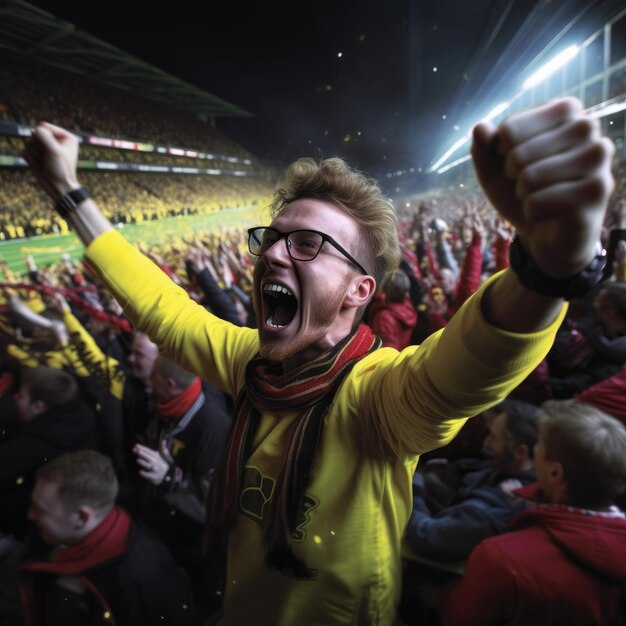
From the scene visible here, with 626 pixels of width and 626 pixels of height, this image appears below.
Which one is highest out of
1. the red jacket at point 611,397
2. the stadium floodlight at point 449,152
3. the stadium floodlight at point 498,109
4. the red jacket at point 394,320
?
the stadium floodlight at point 498,109

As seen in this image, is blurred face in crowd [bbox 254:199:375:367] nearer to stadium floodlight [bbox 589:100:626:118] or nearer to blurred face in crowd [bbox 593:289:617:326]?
stadium floodlight [bbox 589:100:626:118]

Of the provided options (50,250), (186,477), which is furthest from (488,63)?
(50,250)

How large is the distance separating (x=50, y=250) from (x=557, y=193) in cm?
265

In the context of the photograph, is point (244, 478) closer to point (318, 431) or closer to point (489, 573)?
point (318, 431)

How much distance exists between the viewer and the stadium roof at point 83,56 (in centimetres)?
135

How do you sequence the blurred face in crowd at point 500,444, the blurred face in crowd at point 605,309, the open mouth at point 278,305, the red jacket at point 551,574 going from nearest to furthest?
the open mouth at point 278,305, the red jacket at point 551,574, the blurred face in crowd at point 500,444, the blurred face in crowd at point 605,309

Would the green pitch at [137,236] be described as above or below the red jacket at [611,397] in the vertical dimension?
above

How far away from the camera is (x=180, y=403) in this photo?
1.38 m

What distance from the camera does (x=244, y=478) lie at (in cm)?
67

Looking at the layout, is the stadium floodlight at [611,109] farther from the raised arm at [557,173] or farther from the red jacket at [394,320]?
the red jacket at [394,320]

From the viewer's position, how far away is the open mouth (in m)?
0.68

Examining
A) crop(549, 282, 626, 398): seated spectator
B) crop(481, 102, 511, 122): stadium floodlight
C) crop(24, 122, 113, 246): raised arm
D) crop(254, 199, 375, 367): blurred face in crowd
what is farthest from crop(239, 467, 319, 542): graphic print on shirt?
crop(549, 282, 626, 398): seated spectator

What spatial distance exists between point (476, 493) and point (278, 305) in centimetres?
82

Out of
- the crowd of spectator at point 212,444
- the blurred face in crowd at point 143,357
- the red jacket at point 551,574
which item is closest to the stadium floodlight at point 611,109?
the crowd of spectator at point 212,444
